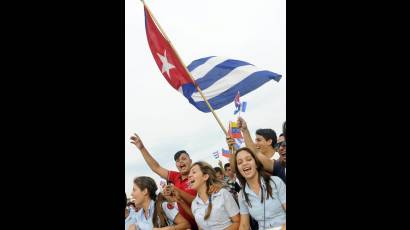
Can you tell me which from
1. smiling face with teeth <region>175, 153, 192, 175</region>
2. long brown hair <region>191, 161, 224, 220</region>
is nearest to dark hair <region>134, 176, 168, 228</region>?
smiling face with teeth <region>175, 153, 192, 175</region>

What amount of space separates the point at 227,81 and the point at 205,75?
0.27 meters

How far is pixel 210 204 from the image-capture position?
6.36 meters

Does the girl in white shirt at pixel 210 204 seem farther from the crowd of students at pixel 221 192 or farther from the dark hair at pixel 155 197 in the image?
the dark hair at pixel 155 197

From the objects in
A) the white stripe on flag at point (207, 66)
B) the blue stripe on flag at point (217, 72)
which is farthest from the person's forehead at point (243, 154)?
the white stripe on flag at point (207, 66)

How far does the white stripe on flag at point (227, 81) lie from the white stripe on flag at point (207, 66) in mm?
180

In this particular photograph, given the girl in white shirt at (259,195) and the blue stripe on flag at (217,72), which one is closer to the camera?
the girl in white shirt at (259,195)

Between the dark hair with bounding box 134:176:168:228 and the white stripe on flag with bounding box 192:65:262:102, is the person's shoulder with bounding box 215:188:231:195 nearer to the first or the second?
the dark hair with bounding box 134:176:168:228

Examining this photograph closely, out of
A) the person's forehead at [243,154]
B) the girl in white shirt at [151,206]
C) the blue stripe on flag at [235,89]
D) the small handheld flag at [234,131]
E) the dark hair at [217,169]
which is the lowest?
the girl in white shirt at [151,206]

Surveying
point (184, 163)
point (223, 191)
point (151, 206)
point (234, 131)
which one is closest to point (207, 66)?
point (234, 131)

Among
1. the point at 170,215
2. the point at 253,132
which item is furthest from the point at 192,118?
the point at 170,215

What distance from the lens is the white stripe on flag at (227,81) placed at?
6422mm

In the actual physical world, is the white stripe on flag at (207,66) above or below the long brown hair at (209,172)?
above

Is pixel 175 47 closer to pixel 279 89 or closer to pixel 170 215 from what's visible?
pixel 279 89

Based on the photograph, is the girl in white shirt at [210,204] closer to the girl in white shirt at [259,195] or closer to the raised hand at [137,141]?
the girl in white shirt at [259,195]
